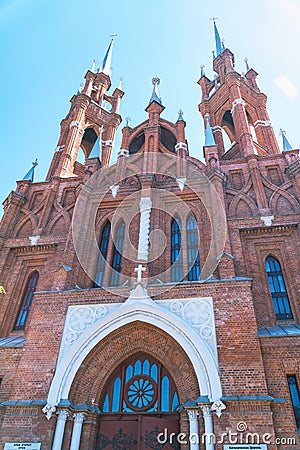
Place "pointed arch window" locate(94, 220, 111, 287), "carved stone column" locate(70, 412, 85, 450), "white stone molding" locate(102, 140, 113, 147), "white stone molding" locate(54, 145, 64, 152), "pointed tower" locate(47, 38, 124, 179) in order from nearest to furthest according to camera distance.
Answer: "carved stone column" locate(70, 412, 85, 450)
"pointed arch window" locate(94, 220, 111, 287)
"pointed tower" locate(47, 38, 124, 179)
"white stone molding" locate(54, 145, 64, 152)
"white stone molding" locate(102, 140, 113, 147)

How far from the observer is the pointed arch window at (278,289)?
466 inches

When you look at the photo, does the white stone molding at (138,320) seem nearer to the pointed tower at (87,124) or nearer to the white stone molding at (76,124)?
the pointed tower at (87,124)

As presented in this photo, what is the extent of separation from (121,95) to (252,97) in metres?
9.67

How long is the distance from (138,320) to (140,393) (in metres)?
2.10

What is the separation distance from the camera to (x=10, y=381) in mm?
10984

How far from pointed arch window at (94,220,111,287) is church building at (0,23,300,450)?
0.16 ft

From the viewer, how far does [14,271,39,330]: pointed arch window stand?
13.3 m

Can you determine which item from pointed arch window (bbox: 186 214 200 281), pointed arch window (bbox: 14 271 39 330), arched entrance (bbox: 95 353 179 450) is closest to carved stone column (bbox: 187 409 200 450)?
arched entrance (bbox: 95 353 179 450)

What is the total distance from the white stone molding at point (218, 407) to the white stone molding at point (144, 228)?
5.32 metres

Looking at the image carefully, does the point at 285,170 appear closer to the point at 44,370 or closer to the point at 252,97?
the point at 252,97

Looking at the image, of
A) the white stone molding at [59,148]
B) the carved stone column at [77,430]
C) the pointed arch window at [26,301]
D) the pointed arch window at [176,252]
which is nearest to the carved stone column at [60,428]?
the carved stone column at [77,430]

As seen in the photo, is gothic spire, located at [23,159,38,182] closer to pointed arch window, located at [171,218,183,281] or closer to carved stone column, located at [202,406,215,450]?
pointed arch window, located at [171,218,183,281]

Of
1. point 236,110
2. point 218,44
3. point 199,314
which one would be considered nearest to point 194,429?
point 199,314

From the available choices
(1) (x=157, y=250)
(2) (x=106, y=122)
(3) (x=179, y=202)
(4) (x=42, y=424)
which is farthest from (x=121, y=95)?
(4) (x=42, y=424)
